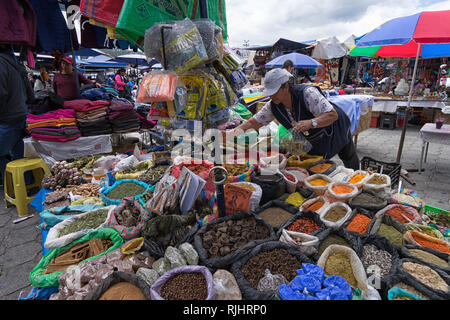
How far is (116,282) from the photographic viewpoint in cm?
151

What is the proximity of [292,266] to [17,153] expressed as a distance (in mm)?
4672

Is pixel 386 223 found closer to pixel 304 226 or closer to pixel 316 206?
pixel 316 206

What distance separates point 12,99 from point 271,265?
4.04 metres

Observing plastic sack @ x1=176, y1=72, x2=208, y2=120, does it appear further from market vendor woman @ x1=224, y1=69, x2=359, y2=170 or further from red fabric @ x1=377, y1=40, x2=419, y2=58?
red fabric @ x1=377, y1=40, x2=419, y2=58

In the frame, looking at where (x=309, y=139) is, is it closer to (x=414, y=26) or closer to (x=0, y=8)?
(x=414, y=26)

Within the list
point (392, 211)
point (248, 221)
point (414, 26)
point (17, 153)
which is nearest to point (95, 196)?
point (248, 221)

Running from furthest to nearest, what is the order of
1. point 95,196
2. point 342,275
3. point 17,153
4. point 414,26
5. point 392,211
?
point 17,153 → point 414,26 → point 95,196 → point 392,211 → point 342,275

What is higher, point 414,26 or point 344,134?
point 414,26

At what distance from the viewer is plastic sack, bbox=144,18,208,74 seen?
5.54 ft

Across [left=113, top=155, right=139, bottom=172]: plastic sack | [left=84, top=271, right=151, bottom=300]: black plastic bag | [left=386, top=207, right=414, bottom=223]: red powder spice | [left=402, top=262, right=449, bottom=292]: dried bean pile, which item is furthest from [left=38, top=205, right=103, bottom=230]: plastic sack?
[left=386, top=207, right=414, bottom=223]: red powder spice

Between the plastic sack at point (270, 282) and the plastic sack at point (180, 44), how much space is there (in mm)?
1466

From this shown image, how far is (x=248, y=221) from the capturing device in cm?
201

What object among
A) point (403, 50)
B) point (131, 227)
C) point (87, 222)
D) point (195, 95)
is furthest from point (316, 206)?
point (403, 50)

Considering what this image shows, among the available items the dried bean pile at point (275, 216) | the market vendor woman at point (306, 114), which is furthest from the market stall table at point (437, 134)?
the dried bean pile at point (275, 216)
